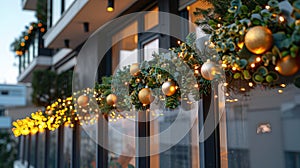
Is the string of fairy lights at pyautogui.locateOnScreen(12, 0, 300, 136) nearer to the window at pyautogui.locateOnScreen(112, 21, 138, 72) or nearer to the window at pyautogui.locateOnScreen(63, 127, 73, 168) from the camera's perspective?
the window at pyautogui.locateOnScreen(112, 21, 138, 72)

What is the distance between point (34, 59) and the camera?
731 cm

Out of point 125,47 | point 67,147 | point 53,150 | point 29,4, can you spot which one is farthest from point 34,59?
point 125,47

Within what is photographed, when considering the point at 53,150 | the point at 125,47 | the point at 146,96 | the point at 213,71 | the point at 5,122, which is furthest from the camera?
the point at 5,122

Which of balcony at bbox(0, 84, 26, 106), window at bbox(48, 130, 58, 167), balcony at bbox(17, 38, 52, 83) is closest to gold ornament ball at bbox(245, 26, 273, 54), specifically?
window at bbox(48, 130, 58, 167)

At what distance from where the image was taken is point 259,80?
1.37m

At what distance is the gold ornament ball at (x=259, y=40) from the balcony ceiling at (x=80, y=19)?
7.47 feet

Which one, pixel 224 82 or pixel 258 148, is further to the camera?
pixel 258 148

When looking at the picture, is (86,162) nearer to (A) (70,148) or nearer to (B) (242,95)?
(A) (70,148)

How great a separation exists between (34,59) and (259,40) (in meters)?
6.87

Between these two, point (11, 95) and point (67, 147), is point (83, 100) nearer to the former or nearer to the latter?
point (67, 147)

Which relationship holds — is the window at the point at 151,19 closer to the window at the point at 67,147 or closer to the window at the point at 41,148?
the window at the point at 67,147

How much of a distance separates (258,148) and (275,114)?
0.87 feet

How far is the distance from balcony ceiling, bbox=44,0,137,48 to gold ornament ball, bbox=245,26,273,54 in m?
2.28

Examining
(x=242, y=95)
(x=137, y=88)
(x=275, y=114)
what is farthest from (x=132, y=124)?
(x=275, y=114)
